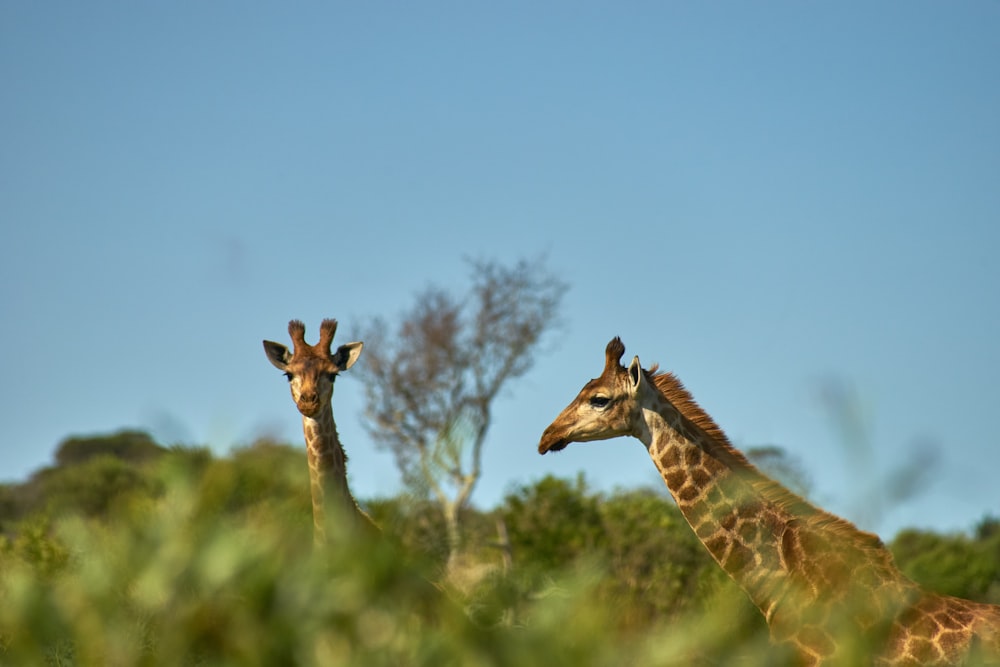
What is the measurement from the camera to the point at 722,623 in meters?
2.41

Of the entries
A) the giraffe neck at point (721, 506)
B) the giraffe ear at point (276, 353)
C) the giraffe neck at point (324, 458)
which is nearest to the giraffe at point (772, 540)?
the giraffe neck at point (721, 506)

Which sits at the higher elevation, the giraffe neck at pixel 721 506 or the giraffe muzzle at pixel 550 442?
the giraffe muzzle at pixel 550 442

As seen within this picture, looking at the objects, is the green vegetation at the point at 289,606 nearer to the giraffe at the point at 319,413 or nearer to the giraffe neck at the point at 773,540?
the giraffe neck at the point at 773,540

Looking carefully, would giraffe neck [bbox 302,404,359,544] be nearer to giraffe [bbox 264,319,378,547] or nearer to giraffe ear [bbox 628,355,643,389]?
giraffe [bbox 264,319,378,547]

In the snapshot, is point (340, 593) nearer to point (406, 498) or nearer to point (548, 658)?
point (548, 658)

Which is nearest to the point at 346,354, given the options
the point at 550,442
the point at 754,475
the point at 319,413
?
the point at 319,413

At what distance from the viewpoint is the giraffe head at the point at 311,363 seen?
408 inches

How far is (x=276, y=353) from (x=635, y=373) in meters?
3.53

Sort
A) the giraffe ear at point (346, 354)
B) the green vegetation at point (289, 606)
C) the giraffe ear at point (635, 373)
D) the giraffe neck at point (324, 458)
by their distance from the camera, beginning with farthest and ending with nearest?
the giraffe ear at point (346, 354) < the giraffe neck at point (324, 458) < the giraffe ear at point (635, 373) < the green vegetation at point (289, 606)

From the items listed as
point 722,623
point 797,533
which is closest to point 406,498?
point 722,623

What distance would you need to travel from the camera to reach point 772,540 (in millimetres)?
8250

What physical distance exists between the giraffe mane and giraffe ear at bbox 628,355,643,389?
0.29m

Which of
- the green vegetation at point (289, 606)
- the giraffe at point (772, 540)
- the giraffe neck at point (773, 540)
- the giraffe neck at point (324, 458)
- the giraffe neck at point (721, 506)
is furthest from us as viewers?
the giraffe neck at point (324, 458)

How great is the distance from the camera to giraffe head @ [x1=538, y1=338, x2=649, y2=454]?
9031 mm
